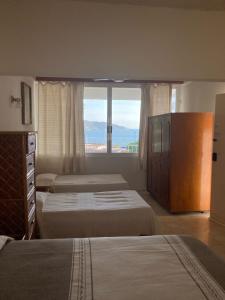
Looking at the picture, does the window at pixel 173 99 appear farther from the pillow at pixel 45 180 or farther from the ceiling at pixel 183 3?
the ceiling at pixel 183 3

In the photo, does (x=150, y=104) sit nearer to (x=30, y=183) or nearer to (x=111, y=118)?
(x=111, y=118)

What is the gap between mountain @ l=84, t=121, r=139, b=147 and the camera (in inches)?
223

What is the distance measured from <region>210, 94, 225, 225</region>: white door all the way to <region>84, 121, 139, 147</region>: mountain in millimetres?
2168

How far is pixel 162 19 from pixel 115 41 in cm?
52

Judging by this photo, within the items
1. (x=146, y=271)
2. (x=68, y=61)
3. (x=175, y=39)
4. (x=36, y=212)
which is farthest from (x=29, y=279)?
(x=175, y=39)

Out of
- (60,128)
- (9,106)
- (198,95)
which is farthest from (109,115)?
(9,106)

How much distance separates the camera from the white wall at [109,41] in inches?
100.0

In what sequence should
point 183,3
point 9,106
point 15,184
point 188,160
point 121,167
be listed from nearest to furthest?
1. point 15,184
2. point 183,3
3. point 9,106
4. point 188,160
5. point 121,167

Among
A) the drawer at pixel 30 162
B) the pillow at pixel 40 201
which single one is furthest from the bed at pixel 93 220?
the drawer at pixel 30 162

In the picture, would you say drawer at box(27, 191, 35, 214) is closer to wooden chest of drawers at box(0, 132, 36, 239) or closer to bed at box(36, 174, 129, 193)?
wooden chest of drawers at box(0, 132, 36, 239)

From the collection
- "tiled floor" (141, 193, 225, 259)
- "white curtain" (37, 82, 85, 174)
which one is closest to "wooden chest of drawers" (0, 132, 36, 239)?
"tiled floor" (141, 193, 225, 259)

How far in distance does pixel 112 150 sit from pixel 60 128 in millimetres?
1170

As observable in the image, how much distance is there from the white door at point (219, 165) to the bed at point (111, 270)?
7.52ft

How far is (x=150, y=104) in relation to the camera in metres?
5.55
